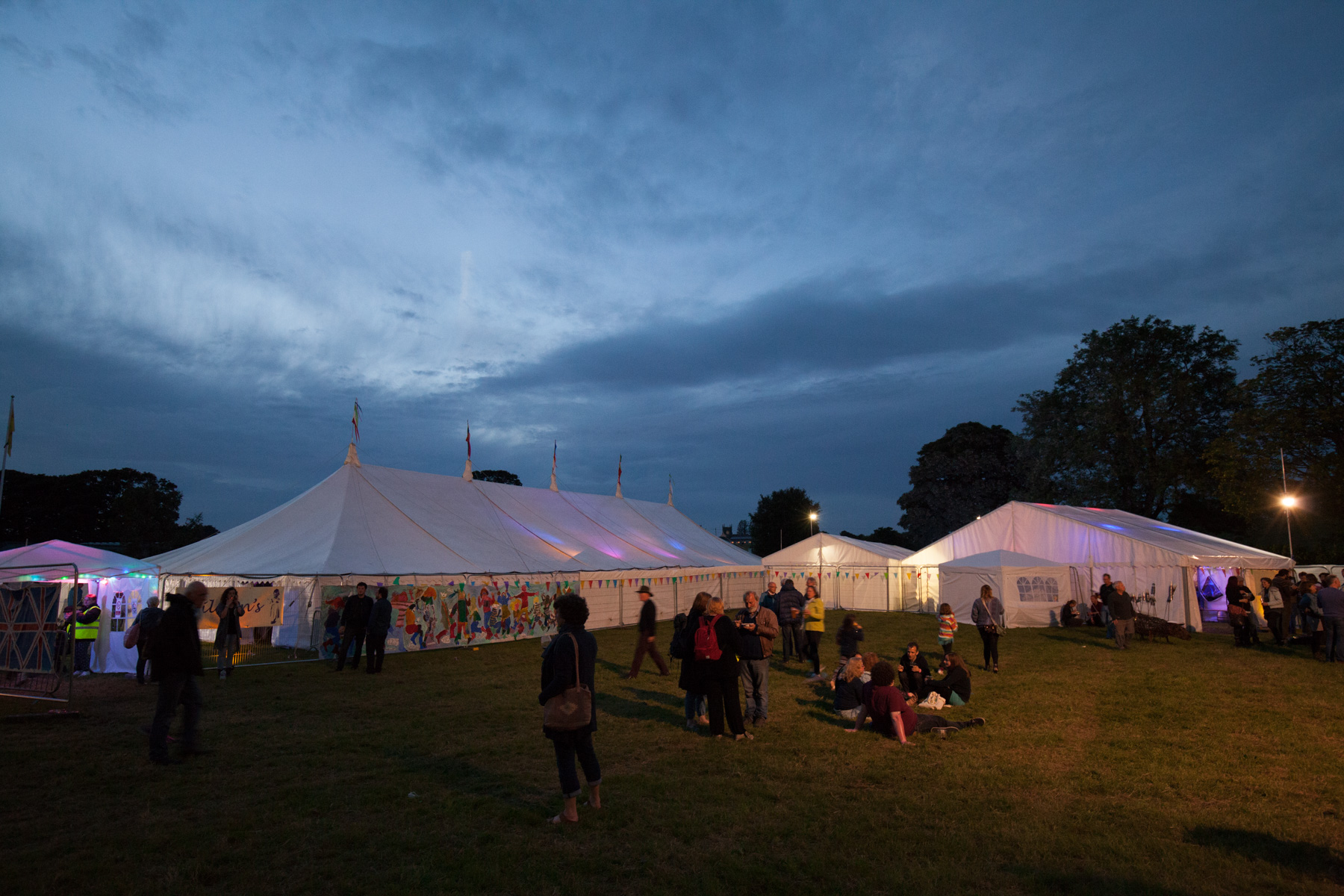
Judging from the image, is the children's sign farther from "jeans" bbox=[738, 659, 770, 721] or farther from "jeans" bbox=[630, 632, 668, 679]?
"jeans" bbox=[738, 659, 770, 721]

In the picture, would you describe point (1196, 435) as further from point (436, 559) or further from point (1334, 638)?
point (436, 559)

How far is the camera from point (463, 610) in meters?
15.7

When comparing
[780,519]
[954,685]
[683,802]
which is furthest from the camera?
[780,519]

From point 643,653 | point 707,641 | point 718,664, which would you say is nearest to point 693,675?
point 718,664

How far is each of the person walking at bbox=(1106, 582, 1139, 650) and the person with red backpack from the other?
463 inches

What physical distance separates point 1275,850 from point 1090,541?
65.8ft

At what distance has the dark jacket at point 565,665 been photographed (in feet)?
15.4

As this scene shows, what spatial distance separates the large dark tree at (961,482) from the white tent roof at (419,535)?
955 inches

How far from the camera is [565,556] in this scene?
19.3 metres

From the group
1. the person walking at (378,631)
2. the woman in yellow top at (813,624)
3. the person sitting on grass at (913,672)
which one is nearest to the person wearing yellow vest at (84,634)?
the person walking at (378,631)

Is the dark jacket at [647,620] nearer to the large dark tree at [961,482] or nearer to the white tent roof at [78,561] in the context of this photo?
the white tent roof at [78,561]

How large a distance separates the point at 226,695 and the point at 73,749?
3065 millimetres

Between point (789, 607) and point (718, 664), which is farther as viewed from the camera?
point (789, 607)

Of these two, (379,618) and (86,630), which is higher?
(379,618)
